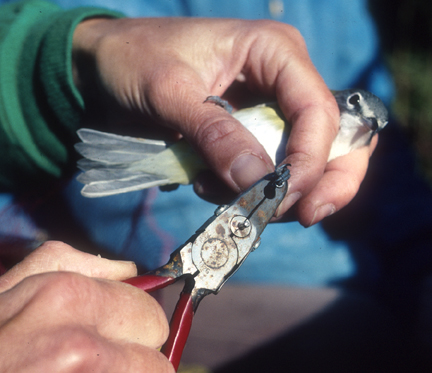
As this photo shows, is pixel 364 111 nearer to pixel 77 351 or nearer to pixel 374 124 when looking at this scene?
pixel 374 124

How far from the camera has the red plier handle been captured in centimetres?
55

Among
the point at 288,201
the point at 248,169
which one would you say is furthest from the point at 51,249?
→ the point at 288,201

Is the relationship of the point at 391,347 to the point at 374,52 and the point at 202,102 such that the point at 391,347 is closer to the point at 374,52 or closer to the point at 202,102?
the point at 202,102

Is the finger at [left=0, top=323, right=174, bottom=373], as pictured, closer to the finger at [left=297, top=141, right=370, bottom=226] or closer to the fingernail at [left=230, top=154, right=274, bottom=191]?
the fingernail at [left=230, top=154, right=274, bottom=191]

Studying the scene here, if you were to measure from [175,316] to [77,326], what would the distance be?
0.21m

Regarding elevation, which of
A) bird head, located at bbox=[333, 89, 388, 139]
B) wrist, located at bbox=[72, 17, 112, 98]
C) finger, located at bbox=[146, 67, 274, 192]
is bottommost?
bird head, located at bbox=[333, 89, 388, 139]

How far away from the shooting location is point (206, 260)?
61 cm

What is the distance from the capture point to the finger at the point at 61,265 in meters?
0.53

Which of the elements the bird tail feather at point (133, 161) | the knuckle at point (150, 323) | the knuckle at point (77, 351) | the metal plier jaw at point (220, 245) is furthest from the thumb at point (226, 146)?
the knuckle at point (77, 351)

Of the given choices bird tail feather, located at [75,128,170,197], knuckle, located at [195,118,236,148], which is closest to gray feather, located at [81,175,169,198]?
bird tail feather, located at [75,128,170,197]

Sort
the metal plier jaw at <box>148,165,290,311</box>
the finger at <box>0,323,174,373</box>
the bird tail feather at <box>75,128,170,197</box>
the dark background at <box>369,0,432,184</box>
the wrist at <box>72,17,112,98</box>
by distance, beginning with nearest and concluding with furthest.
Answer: the finger at <box>0,323,174,373</box> → the metal plier jaw at <box>148,165,290,311</box> → the bird tail feather at <box>75,128,170,197</box> → the wrist at <box>72,17,112,98</box> → the dark background at <box>369,0,432,184</box>

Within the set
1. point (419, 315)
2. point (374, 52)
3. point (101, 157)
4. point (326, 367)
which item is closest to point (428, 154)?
point (374, 52)

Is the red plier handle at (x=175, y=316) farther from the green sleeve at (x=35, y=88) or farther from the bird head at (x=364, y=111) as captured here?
the bird head at (x=364, y=111)

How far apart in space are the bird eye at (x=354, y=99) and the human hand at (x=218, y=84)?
163 mm
